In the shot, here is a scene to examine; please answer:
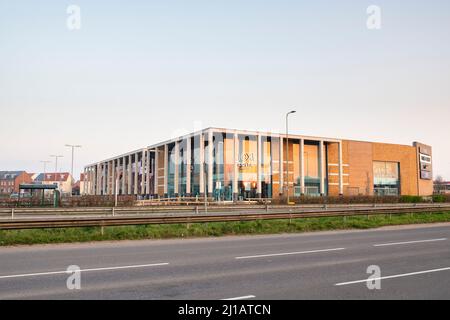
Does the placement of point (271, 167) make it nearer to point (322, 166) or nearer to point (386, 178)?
point (322, 166)

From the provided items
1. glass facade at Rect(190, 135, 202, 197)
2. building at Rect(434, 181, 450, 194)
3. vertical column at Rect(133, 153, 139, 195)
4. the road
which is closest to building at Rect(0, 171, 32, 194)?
vertical column at Rect(133, 153, 139, 195)

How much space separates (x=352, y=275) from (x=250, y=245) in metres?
6.40

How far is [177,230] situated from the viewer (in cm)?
1864

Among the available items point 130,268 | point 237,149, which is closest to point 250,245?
point 130,268

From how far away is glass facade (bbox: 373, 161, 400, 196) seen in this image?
80.8 metres

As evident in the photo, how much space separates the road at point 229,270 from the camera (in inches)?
285

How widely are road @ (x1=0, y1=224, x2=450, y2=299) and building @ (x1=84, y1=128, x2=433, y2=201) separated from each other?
43324 millimetres

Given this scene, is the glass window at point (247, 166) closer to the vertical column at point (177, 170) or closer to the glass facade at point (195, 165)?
the glass facade at point (195, 165)

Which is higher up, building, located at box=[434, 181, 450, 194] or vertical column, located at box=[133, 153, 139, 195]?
vertical column, located at box=[133, 153, 139, 195]

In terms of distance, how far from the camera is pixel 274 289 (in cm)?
746

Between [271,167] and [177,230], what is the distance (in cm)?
5200

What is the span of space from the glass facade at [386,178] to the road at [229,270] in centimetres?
6928

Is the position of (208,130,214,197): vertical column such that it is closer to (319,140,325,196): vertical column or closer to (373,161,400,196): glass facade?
(319,140,325,196): vertical column
